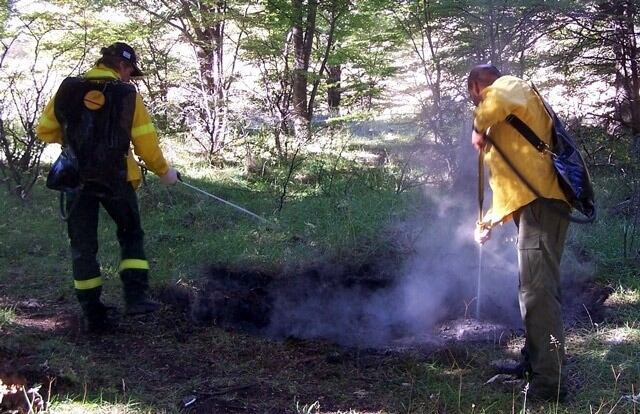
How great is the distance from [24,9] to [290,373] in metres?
7.74

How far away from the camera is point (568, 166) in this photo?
316cm

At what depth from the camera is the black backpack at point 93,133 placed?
414 centimetres

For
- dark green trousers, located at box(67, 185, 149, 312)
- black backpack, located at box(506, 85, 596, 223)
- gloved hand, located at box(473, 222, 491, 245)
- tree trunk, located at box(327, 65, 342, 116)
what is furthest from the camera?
tree trunk, located at box(327, 65, 342, 116)

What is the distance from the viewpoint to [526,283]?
3230 millimetres

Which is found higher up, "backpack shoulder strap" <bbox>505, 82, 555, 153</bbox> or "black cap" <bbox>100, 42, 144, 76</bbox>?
"black cap" <bbox>100, 42, 144, 76</bbox>

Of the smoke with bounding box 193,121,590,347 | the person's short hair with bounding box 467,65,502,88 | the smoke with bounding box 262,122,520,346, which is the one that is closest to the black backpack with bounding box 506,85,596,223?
the person's short hair with bounding box 467,65,502,88

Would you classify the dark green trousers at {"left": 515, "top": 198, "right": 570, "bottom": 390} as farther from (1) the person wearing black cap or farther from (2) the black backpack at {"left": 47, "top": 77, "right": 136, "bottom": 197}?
(2) the black backpack at {"left": 47, "top": 77, "right": 136, "bottom": 197}

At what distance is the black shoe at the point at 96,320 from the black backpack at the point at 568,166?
304cm

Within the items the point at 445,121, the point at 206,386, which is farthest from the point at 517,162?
the point at 445,121

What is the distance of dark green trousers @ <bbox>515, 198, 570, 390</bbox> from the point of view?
319 centimetres

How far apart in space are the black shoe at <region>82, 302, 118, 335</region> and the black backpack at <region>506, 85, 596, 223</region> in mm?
3041

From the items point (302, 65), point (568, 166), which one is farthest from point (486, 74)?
point (302, 65)

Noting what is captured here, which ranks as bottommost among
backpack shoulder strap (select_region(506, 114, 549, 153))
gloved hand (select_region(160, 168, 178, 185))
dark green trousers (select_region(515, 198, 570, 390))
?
dark green trousers (select_region(515, 198, 570, 390))

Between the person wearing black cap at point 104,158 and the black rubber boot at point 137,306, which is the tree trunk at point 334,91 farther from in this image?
the black rubber boot at point 137,306
